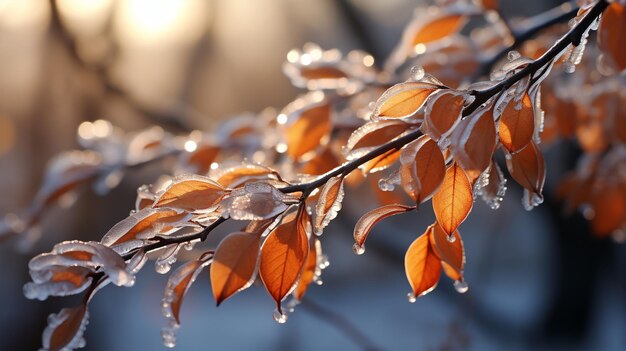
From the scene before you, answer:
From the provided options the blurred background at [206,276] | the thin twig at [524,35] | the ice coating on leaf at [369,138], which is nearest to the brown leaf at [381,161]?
the ice coating on leaf at [369,138]

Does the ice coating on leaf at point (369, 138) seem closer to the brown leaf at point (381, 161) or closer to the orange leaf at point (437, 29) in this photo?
the brown leaf at point (381, 161)

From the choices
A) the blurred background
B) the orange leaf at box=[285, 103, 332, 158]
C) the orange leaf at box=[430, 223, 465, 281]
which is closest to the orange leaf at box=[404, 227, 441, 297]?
the orange leaf at box=[430, 223, 465, 281]

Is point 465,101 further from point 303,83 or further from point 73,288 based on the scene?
point 303,83

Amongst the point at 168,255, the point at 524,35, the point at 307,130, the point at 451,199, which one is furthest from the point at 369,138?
the point at 524,35

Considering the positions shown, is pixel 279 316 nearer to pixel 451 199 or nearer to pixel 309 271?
pixel 309 271

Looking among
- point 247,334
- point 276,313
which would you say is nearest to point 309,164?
point 276,313

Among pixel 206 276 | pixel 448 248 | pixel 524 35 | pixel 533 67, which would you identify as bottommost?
pixel 206 276
